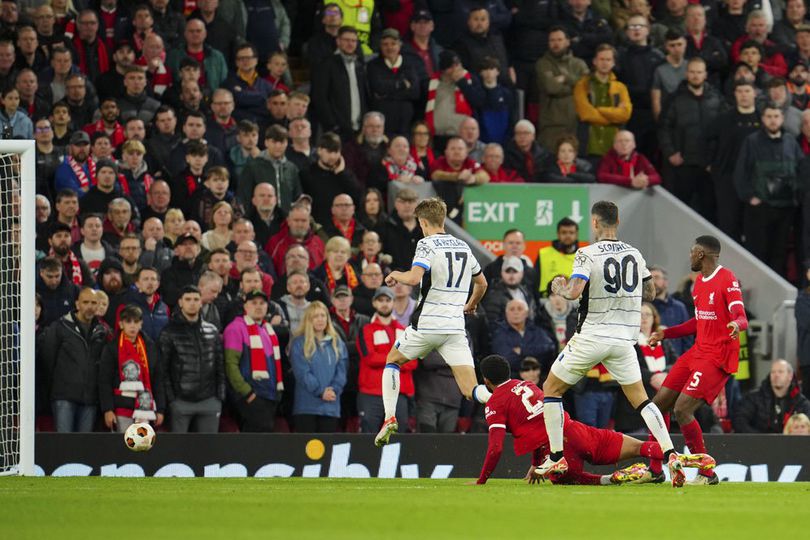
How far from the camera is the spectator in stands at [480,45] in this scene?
20562 millimetres

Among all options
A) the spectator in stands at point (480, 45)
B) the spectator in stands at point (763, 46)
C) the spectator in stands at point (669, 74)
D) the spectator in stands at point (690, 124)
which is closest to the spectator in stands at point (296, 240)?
the spectator in stands at point (480, 45)

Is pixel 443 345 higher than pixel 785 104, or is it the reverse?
pixel 785 104

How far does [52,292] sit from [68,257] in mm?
495

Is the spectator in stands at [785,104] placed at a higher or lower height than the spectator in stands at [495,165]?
higher

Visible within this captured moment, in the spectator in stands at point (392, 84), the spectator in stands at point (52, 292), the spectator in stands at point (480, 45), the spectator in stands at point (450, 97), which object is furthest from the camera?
the spectator in stands at point (480, 45)

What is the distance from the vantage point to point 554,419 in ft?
39.1

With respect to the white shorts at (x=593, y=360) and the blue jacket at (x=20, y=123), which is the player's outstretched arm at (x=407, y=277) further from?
the blue jacket at (x=20, y=123)

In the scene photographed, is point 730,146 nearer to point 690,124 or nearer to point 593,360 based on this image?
point 690,124

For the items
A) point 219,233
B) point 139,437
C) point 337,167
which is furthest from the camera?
point 337,167

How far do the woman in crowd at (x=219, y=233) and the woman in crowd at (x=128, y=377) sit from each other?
1.83 metres

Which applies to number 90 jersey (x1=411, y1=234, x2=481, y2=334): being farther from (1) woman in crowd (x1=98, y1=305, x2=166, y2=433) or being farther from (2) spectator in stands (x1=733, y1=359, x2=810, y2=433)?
(2) spectator in stands (x1=733, y1=359, x2=810, y2=433)

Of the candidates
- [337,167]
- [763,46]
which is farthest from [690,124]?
[337,167]

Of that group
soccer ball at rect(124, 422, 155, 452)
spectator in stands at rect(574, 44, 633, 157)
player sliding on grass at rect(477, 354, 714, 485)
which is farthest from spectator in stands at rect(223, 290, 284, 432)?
spectator in stands at rect(574, 44, 633, 157)

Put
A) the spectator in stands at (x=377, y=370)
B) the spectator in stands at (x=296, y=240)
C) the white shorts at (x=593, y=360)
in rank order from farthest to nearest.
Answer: the spectator in stands at (x=296, y=240)
the spectator in stands at (x=377, y=370)
the white shorts at (x=593, y=360)
